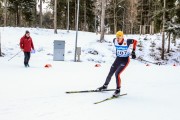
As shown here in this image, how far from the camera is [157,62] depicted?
29.3 meters

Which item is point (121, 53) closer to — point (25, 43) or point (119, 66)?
point (119, 66)

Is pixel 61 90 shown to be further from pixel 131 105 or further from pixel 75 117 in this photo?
pixel 75 117

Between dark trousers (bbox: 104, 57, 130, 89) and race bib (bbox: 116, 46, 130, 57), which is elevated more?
race bib (bbox: 116, 46, 130, 57)

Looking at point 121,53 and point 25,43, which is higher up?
point 25,43

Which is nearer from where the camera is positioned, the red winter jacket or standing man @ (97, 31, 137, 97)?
standing man @ (97, 31, 137, 97)

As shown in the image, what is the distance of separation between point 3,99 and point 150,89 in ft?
17.6

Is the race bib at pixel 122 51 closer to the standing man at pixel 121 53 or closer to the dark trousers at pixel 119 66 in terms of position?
the standing man at pixel 121 53

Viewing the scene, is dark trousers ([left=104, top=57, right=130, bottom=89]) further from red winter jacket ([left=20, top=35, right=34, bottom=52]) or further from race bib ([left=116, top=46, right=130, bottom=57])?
red winter jacket ([left=20, top=35, right=34, bottom=52])

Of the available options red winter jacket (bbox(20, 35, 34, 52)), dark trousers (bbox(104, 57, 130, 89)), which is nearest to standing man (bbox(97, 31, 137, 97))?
dark trousers (bbox(104, 57, 130, 89))

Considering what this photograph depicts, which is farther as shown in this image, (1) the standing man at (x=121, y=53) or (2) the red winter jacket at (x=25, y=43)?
(2) the red winter jacket at (x=25, y=43)

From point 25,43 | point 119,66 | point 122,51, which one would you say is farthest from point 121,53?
point 25,43

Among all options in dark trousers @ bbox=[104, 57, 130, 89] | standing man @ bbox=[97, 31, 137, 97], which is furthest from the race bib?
dark trousers @ bbox=[104, 57, 130, 89]

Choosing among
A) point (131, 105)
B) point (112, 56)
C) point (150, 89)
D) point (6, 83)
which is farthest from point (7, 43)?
point (131, 105)

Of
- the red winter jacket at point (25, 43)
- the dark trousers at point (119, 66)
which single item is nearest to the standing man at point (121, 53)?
the dark trousers at point (119, 66)
